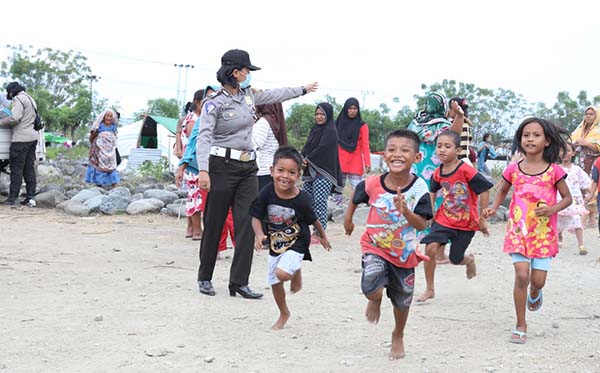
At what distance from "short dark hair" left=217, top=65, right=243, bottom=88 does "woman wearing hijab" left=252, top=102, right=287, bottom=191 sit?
103 inches

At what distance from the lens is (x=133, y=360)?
14.1 ft

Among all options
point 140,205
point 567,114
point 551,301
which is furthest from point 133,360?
point 567,114

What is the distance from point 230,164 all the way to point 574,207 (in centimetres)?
515

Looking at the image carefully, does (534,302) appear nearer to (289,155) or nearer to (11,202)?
(289,155)

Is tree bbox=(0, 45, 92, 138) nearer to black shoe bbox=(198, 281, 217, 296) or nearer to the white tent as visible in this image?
the white tent

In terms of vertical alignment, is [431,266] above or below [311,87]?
below

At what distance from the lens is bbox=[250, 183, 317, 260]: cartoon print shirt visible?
5246 millimetres

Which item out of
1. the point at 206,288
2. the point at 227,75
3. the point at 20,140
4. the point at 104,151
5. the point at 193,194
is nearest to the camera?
the point at 227,75

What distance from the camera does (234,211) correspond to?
21.1 feet

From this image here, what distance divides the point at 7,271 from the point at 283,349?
3492 mm

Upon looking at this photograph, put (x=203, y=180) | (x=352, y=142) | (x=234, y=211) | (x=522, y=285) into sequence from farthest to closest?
(x=352, y=142)
(x=234, y=211)
(x=203, y=180)
(x=522, y=285)

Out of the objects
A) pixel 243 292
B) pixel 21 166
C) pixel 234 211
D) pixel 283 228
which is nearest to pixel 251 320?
pixel 283 228

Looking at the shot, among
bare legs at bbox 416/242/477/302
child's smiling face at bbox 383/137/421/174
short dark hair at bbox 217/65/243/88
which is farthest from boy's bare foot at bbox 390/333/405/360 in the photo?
short dark hair at bbox 217/65/243/88

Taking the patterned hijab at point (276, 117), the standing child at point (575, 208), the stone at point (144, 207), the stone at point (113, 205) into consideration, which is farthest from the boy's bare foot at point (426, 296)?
the stone at point (113, 205)
